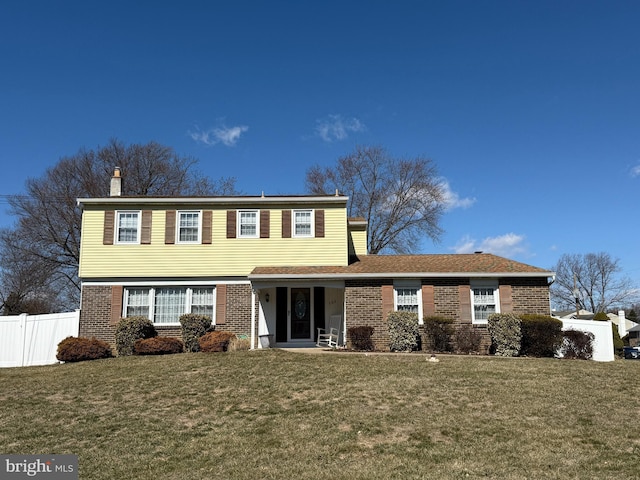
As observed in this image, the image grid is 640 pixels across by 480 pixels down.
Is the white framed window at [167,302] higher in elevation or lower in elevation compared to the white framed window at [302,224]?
lower

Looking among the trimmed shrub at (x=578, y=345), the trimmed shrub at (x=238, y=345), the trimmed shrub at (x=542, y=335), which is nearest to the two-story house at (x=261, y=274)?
the trimmed shrub at (x=238, y=345)

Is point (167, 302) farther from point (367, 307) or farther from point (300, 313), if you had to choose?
point (367, 307)

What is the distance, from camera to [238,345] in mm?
16500

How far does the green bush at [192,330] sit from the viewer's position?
17.1m

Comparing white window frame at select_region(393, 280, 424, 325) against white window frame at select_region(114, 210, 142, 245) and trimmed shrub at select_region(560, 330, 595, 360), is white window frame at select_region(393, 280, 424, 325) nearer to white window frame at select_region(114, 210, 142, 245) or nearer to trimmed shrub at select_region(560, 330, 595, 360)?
trimmed shrub at select_region(560, 330, 595, 360)

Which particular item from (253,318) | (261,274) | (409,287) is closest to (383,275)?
(409,287)

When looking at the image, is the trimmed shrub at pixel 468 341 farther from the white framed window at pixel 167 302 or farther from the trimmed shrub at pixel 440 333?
the white framed window at pixel 167 302

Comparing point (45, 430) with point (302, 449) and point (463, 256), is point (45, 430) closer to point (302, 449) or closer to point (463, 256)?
point (302, 449)

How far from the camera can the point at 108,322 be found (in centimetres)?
1788

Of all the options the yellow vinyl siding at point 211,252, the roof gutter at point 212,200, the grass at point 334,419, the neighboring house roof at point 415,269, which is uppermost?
the roof gutter at point 212,200

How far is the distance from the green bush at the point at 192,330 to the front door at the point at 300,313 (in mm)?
3317

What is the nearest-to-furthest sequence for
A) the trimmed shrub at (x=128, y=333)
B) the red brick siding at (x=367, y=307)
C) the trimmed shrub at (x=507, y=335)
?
the trimmed shrub at (x=507, y=335), the trimmed shrub at (x=128, y=333), the red brick siding at (x=367, y=307)

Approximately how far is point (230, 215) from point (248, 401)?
10.1m

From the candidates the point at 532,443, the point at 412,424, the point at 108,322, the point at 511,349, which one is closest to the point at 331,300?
the point at 511,349
